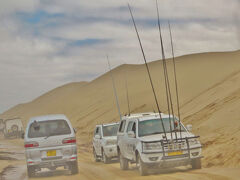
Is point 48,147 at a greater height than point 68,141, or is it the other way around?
point 68,141

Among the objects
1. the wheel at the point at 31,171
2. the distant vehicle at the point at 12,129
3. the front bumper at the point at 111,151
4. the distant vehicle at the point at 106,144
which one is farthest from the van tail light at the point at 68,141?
the distant vehicle at the point at 12,129

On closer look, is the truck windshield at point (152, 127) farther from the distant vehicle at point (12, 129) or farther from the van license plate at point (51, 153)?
the distant vehicle at point (12, 129)

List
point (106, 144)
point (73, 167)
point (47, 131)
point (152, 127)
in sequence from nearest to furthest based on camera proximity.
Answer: point (152, 127), point (73, 167), point (47, 131), point (106, 144)

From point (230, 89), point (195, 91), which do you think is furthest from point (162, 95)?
point (230, 89)

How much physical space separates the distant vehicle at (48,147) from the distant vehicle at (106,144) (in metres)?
3.64

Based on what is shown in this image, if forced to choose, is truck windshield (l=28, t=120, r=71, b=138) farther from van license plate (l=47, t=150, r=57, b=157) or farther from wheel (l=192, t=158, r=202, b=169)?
wheel (l=192, t=158, r=202, b=169)

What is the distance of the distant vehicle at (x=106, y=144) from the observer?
21.4m

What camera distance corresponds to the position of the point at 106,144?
21.5 meters

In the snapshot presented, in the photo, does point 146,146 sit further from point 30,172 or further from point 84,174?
point 30,172

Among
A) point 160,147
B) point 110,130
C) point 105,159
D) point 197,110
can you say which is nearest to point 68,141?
point 160,147

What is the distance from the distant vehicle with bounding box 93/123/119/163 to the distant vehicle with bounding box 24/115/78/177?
3638mm

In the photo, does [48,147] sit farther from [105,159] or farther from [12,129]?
[12,129]

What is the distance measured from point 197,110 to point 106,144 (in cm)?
2185

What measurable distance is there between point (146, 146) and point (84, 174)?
9.11ft
